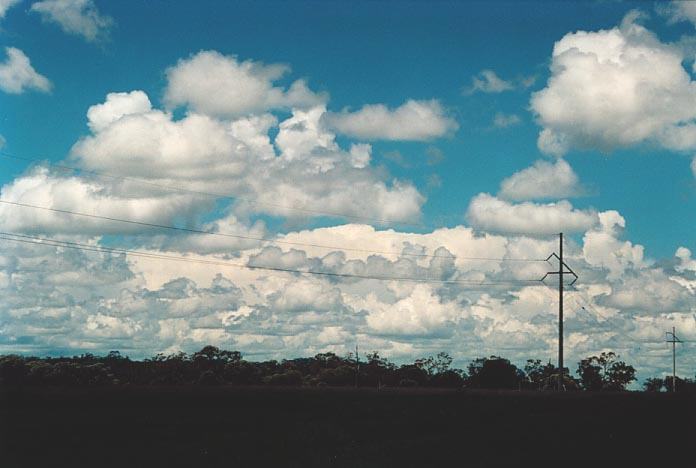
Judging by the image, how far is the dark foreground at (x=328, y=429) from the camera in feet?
148

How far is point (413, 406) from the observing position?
6612 cm

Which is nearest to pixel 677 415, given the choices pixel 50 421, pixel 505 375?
pixel 50 421

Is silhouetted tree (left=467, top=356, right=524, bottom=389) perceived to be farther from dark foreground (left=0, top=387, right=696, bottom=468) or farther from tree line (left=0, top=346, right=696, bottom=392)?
dark foreground (left=0, top=387, right=696, bottom=468)

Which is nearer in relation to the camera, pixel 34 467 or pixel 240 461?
pixel 34 467

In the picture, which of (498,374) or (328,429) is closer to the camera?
(328,429)

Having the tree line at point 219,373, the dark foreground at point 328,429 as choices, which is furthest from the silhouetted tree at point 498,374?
the dark foreground at point 328,429

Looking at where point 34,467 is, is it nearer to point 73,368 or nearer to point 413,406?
point 413,406

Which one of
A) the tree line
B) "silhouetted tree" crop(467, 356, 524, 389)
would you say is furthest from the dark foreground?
"silhouetted tree" crop(467, 356, 524, 389)

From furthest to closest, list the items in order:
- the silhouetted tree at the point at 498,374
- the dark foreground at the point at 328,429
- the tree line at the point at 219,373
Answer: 1. the silhouetted tree at the point at 498,374
2. the tree line at the point at 219,373
3. the dark foreground at the point at 328,429

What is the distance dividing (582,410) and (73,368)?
237 ft

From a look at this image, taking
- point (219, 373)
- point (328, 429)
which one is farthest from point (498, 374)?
point (328, 429)

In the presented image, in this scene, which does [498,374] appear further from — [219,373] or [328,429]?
[328,429]

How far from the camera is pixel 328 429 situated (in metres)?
54.2

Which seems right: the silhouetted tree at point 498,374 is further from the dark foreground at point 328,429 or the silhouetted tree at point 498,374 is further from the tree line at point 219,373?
the dark foreground at point 328,429
